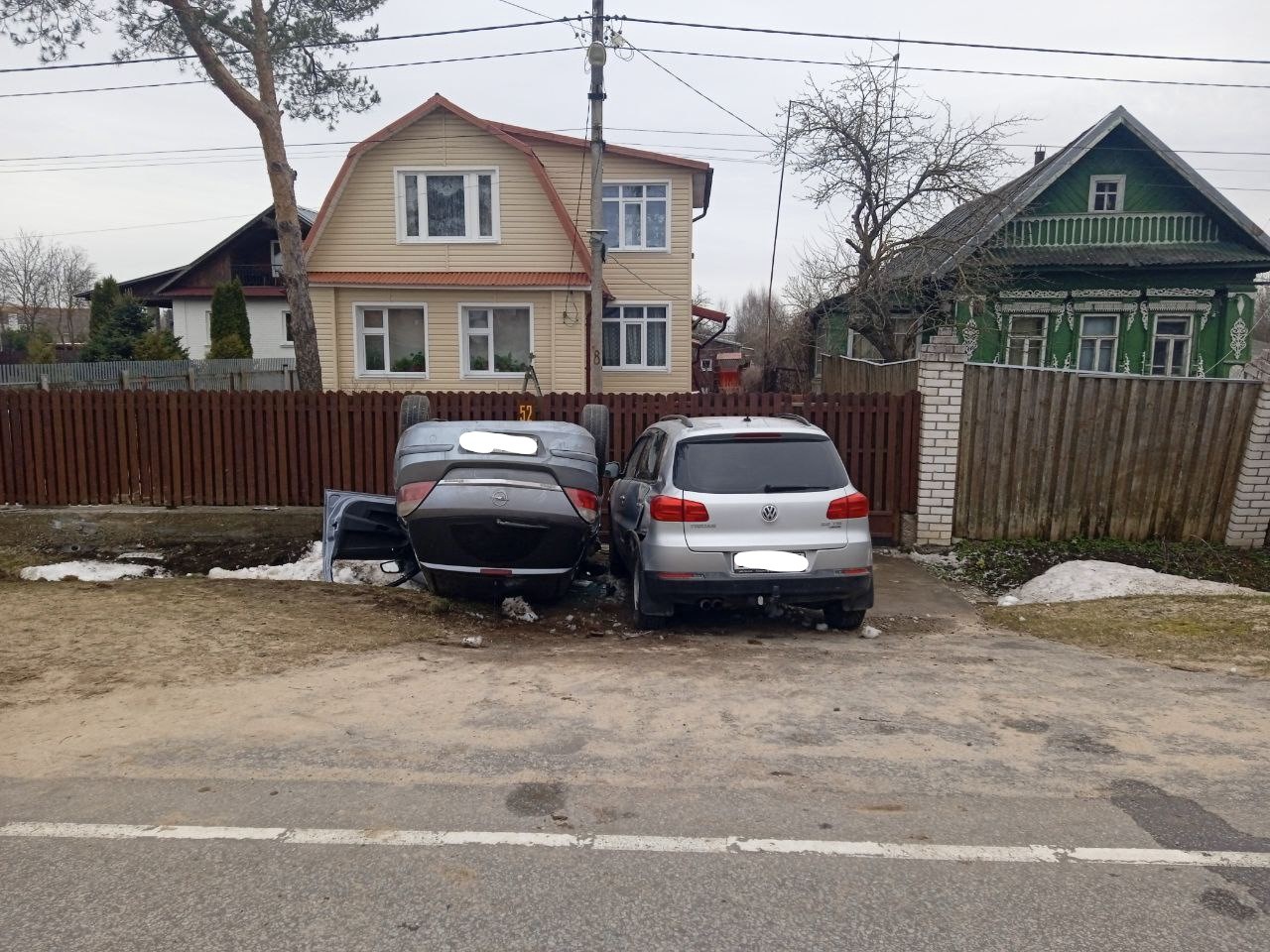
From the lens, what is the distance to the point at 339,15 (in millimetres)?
14578

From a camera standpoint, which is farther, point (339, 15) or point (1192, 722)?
point (339, 15)

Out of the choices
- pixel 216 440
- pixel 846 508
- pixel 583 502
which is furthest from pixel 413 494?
pixel 216 440

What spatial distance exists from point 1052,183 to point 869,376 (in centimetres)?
874

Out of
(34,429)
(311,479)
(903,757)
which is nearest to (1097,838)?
(903,757)

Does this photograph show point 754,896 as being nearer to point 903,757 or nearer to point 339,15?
point 903,757

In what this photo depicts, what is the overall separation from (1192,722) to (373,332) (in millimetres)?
18207

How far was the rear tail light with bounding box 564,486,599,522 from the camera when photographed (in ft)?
23.6

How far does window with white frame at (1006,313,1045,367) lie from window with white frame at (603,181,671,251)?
8.09 m

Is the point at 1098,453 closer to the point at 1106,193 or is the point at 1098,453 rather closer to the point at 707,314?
the point at 1106,193

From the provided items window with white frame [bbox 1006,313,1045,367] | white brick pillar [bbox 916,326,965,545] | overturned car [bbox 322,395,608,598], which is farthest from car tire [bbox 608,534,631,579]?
window with white frame [bbox 1006,313,1045,367]

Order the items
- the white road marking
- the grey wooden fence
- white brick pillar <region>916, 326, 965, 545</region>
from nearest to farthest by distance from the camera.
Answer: the white road marking, white brick pillar <region>916, 326, 965, 545</region>, the grey wooden fence

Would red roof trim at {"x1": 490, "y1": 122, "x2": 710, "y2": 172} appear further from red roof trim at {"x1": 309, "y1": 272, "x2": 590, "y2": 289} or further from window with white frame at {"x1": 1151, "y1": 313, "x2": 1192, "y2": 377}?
window with white frame at {"x1": 1151, "y1": 313, "x2": 1192, "y2": 377}

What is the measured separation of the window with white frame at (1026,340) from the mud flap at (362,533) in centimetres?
1634

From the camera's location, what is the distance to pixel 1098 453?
10.2 m
